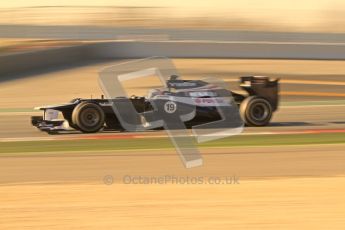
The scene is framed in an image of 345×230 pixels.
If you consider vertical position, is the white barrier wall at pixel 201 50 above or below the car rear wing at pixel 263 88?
above

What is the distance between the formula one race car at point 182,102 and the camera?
12.7 meters

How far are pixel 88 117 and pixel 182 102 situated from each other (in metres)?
1.74

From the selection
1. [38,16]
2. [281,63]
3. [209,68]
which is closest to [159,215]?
[209,68]

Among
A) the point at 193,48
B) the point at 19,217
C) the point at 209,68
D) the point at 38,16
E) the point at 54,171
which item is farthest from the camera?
the point at 38,16

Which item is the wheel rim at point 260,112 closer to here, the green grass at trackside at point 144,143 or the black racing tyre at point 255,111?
the black racing tyre at point 255,111

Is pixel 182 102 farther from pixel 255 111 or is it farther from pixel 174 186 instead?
pixel 174 186

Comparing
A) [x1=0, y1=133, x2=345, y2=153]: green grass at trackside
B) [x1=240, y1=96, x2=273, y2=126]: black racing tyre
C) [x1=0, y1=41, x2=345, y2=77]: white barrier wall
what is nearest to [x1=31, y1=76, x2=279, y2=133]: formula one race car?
[x1=240, y1=96, x2=273, y2=126]: black racing tyre

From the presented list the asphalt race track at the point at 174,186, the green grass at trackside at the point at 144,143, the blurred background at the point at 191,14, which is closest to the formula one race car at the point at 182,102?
the asphalt race track at the point at 174,186

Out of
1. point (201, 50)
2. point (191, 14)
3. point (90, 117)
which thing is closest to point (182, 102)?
point (90, 117)

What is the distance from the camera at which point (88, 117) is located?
502 inches

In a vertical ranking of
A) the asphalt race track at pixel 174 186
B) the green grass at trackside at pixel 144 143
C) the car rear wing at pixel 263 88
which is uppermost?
the car rear wing at pixel 263 88

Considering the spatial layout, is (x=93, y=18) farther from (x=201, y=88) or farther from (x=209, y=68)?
(x=201, y=88)

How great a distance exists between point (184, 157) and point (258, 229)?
434cm

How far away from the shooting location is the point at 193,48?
28641 millimetres
